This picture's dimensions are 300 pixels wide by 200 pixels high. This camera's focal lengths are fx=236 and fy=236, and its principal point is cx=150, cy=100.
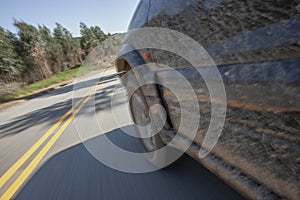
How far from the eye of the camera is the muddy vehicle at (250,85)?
80 centimetres

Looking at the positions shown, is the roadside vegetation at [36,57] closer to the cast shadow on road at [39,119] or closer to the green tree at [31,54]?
the green tree at [31,54]

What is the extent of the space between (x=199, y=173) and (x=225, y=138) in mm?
1218

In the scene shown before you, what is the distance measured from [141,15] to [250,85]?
1438 mm

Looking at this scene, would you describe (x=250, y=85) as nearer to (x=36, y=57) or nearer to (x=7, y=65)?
(x=7, y=65)

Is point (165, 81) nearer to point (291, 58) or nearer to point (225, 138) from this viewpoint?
point (225, 138)

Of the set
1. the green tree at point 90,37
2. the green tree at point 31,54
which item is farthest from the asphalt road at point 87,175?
the green tree at point 90,37

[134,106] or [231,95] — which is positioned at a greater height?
[231,95]

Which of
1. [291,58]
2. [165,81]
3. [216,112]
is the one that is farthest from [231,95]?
[165,81]

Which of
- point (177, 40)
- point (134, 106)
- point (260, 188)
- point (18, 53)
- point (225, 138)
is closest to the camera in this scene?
point (260, 188)

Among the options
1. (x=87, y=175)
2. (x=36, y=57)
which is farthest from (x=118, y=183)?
(x=36, y=57)

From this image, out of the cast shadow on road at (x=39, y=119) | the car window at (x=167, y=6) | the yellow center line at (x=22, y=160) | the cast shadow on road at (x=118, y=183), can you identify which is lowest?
the cast shadow on road at (x=39, y=119)

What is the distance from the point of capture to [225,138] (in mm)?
1170

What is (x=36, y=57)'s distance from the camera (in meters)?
42.0

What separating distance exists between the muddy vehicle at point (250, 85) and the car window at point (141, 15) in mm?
462
